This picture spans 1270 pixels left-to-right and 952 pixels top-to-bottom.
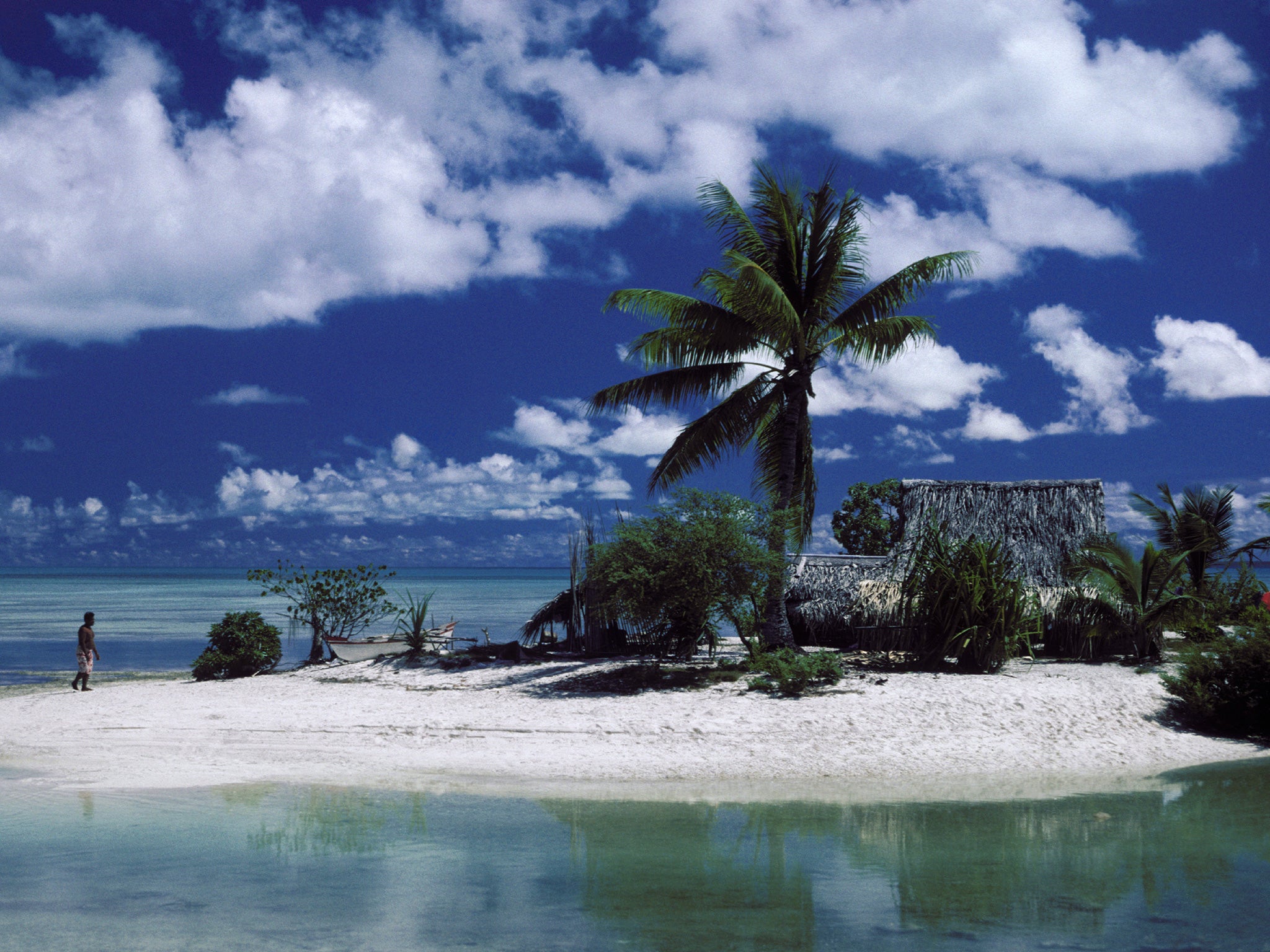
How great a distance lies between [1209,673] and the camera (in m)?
12.6

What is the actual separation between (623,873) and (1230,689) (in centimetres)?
913

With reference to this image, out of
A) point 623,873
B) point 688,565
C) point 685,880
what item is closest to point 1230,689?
point 688,565

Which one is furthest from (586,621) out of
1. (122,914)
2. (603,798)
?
(122,914)

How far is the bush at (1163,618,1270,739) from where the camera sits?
1232cm

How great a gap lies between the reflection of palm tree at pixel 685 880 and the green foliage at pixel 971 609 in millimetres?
6136

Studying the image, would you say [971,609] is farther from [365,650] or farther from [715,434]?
[365,650]

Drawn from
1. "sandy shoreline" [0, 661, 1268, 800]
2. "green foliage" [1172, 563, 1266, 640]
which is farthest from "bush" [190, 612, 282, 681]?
"green foliage" [1172, 563, 1266, 640]

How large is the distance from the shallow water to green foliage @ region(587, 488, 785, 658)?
451cm

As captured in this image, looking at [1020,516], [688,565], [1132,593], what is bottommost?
[1132,593]

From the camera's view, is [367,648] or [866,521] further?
[866,521]

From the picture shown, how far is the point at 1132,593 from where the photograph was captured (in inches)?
578

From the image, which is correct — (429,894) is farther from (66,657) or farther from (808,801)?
(66,657)

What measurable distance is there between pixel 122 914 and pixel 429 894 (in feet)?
6.79

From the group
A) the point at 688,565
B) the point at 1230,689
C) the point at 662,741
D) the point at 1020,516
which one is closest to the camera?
the point at 662,741
